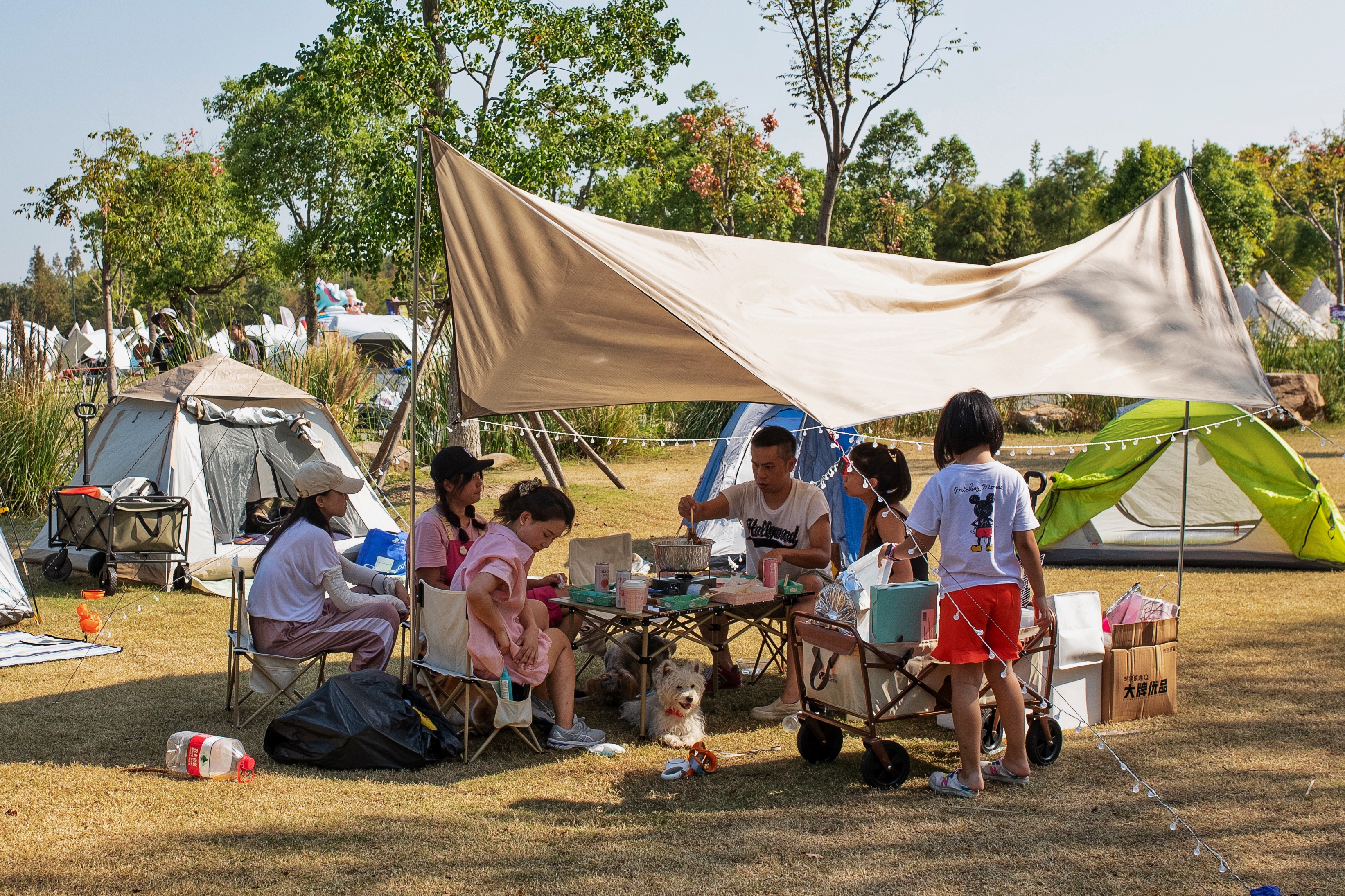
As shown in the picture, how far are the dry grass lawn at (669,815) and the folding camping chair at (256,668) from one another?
0.12 metres

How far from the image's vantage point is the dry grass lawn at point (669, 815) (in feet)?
10.9

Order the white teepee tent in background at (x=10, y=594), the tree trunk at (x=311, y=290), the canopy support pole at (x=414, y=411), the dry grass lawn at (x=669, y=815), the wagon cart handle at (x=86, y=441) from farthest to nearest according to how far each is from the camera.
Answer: the tree trunk at (x=311, y=290) < the wagon cart handle at (x=86, y=441) < the white teepee tent in background at (x=10, y=594) < the canopy support pole at (x=414, y=411) < the dry grass lawn at (x=669, y=815)

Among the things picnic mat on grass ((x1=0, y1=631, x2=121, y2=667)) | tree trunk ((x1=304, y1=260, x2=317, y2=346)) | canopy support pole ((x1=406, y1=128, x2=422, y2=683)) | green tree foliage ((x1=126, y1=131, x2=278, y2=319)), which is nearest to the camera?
canopy support pole ((x1=406, y1=128, x2=422, y2=683))

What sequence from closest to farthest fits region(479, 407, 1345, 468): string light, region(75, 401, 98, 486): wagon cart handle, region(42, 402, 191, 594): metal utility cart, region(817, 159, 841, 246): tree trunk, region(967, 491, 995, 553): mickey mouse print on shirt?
region(967, 491, 995, 553): mickey mouse print on shirt
region(479, 407, 1345, 468): string light
region(42, 402, 191, 594): metal utility cart
region(75, 401, 98, 486): wagon cart handle
region(817, 159, 841, 246): tree trunk

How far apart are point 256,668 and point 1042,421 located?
1645cm

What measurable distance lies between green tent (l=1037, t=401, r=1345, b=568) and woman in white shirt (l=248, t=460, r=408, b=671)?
18.3 feet

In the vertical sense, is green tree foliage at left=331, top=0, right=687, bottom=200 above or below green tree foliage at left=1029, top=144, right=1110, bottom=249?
below

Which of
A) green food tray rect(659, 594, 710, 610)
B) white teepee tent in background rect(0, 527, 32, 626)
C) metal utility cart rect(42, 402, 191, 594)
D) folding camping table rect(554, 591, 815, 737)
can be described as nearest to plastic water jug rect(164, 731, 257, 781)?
folding camping table rect(554, 591, 815, 737)

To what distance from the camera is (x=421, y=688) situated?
4.71 m

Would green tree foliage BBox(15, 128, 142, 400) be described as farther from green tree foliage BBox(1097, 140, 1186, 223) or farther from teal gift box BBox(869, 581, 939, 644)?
green tree foliage BBox(1097, 140, 1186, 223)

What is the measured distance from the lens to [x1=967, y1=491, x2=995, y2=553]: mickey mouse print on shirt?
12.7ft

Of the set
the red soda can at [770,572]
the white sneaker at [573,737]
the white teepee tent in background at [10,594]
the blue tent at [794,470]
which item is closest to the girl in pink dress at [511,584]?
the white sneaker at [573,737]

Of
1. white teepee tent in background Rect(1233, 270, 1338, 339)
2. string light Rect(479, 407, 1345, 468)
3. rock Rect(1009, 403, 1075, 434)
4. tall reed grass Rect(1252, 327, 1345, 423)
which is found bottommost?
string light Rect(479, 407, 1345, 468)

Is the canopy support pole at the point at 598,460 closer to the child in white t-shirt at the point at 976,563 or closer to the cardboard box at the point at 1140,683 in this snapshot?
the cardboard box at the point at 1140,683
